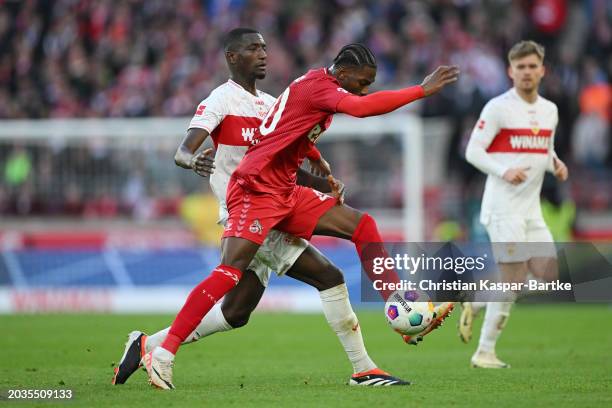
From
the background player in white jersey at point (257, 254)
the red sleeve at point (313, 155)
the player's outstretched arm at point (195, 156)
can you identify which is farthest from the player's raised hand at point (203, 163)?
the red sleeve at point (313, 155)

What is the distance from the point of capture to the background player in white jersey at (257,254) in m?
8.04

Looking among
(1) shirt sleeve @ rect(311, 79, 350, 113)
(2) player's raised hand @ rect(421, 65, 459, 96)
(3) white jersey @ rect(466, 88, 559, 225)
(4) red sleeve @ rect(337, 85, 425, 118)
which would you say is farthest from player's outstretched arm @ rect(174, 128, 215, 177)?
(3) white jersey @ rect(466, 88, 559, 225)

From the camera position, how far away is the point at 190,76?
2241 cm

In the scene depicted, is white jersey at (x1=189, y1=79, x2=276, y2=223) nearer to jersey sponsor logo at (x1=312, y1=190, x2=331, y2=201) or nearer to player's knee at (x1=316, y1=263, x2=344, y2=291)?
jersey sponsor logo at (x1=312, y1=190, x2=331, y2=201)

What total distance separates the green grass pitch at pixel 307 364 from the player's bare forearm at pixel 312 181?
4.90 ft

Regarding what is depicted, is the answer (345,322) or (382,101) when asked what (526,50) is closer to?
(382,101)

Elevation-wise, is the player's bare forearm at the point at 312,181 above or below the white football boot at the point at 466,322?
above

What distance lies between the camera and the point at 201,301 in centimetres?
767

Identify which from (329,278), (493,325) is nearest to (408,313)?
(329,278)

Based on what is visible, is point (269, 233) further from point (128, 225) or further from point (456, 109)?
point (456, 109)

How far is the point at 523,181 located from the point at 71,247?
10190 millimetres

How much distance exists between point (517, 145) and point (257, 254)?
9.61ft

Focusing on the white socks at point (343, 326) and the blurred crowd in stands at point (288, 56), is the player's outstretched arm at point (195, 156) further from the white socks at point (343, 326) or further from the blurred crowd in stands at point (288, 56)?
the blurred crowd in stands at point (288, 56)

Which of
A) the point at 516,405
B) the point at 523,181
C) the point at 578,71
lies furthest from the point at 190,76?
the point at 516,405
